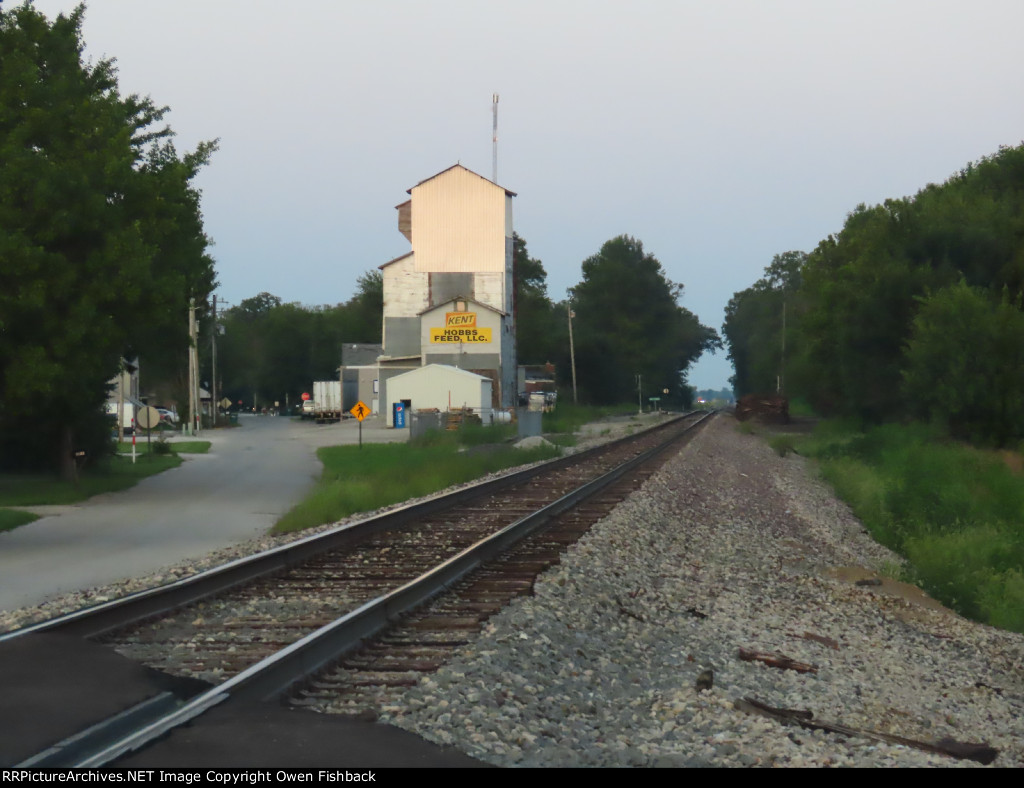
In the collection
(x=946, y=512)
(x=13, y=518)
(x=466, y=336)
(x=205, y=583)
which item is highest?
(x=466, y=336)

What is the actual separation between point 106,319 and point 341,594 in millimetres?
12605

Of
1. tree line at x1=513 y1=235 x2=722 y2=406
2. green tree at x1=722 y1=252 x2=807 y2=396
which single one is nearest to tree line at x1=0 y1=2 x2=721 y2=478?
green tree at x1=722 y1=252 x2=807 y2=396

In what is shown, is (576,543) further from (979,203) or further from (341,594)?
(979,203)

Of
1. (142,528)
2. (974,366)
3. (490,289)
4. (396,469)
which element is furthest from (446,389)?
(142,528)

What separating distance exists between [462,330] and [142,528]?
53031 mm

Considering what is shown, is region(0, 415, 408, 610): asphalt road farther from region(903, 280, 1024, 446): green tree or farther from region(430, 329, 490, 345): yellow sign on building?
region(430, 329, 490, 345): yellow sign on building

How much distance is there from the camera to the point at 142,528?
678 inches

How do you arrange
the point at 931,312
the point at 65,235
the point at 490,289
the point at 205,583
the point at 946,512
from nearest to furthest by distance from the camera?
Result: the point at 205,583
the point at 65,235
the point at 946,512
the point at 931,312
the point at 490,289

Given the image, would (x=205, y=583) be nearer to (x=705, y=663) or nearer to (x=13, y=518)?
(x=705, y=663)

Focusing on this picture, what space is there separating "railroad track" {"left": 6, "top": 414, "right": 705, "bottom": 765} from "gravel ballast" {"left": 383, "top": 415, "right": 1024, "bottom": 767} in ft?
1.48

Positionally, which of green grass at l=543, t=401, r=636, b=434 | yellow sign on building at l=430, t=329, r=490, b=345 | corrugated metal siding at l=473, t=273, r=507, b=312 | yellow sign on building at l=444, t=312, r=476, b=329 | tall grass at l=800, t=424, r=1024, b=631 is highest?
corrugated metal siding at l=473, t=273, r=507, b=312

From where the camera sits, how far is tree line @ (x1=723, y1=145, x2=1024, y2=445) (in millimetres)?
37062

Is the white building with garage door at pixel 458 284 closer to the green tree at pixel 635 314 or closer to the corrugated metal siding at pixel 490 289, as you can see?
the corrugated metal siding at pixel 490 289

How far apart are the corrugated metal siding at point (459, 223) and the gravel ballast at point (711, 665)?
5528 cm
